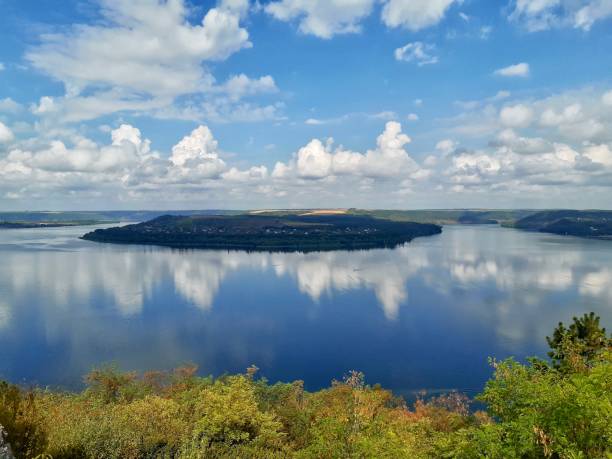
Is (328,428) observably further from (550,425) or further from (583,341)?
(583,341)

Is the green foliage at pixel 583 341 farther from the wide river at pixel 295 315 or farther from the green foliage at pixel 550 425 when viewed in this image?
the wide river at pixel 295 315

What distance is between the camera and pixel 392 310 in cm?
7331

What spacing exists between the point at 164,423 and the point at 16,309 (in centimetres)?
6893

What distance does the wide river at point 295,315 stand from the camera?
48597 mm

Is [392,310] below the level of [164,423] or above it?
below

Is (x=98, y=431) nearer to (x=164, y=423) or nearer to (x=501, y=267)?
(x=164, y=423)

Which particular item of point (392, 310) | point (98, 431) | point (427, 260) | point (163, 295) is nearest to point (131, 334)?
point (163, 295)

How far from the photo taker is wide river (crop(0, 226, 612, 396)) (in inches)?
1913

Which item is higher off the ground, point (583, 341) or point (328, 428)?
point (583, 341)

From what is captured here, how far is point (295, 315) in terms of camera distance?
71.0 meters

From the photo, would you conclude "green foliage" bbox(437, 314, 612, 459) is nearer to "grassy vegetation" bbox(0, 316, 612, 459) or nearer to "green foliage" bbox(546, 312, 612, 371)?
"grassy vegetation" bbox(0, 316, 612, 459)

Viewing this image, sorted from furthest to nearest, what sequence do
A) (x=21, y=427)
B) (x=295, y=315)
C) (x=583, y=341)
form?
(x=295, y=315)
(x=583, y=341)
(x=21, y=427)

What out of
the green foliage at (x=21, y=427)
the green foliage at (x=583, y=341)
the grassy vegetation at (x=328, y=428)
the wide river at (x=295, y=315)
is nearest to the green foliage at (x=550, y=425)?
the grassy vegetation at (x=328, y=428)

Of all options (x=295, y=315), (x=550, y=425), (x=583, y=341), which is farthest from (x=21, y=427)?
(x=295, y=315)
